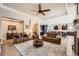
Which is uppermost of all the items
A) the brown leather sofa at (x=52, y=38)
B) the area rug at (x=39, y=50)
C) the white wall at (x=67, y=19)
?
the white wall at (x=67, y=19)

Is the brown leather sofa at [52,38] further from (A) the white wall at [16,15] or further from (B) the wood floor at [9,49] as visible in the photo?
(B) the wood floor at [9,49]

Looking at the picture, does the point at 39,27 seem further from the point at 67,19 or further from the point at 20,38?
the point at 67,19

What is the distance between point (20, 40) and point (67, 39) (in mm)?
954

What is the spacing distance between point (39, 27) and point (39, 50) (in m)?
0.48

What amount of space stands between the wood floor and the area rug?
89mm

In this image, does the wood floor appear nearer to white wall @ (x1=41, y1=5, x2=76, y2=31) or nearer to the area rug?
the area rug

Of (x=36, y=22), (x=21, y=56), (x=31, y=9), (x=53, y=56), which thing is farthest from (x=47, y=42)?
(x=31, y=9)

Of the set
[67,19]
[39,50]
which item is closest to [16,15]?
[39,50]

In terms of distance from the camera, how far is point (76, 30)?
1985 mm

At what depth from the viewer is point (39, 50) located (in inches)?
80.3

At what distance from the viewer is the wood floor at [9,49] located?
1979 mm

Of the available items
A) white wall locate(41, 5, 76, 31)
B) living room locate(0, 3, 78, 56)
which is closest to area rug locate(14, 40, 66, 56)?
living room locate(0, 3, 78, 56)

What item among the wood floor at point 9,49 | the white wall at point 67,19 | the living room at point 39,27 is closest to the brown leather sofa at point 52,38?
the living room at point 39,27

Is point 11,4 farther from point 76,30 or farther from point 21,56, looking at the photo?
point 76,30
